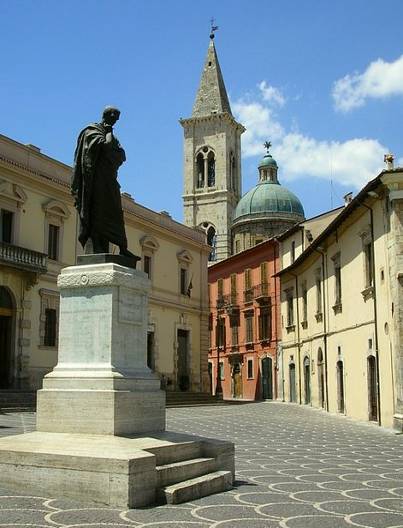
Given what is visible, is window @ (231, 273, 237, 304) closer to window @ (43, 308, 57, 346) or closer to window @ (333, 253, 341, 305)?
window @ (333, 253, 341, 305)

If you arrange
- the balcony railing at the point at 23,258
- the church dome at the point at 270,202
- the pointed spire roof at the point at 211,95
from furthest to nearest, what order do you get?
the pointed spire roof at the point at 211,95 → the church dome at the point at 270,202 → the balcony railing at the point at 23,258

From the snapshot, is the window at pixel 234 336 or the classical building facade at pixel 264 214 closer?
the window at pixel 234 336

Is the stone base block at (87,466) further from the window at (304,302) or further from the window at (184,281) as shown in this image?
the window at (184,281)

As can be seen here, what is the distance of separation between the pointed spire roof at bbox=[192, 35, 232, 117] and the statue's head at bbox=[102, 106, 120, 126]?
7674cm

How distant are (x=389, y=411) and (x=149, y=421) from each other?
46.7ft

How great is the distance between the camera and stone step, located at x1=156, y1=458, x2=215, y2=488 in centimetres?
680

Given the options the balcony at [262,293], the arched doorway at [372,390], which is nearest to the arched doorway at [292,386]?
the balcony at [262,293]

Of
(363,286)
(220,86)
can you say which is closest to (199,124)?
(220,86)

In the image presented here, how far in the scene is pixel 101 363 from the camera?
7.59 m

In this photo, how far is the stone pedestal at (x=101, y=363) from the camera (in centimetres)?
737

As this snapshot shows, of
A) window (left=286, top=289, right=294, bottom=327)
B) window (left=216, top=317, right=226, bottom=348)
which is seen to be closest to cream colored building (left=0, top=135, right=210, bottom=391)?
window (left=286, top=289, right=294, bottom=327)

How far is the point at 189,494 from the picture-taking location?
686 centimetres

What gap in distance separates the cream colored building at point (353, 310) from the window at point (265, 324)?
21.2 feet

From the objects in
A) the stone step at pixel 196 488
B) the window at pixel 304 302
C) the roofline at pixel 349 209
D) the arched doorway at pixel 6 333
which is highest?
the roofline at pixel 349 209
